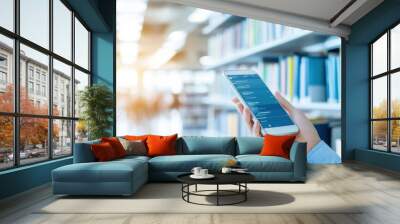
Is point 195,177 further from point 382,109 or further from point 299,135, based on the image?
point 382,109

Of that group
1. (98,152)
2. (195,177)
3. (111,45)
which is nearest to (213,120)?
(111,45)

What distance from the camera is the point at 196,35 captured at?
364 inches

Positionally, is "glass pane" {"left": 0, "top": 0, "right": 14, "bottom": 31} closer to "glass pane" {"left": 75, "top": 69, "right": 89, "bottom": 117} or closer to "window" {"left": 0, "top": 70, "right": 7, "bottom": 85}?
"window" {"left": 0, "top": 70, "right": 7, "bottom": 85}

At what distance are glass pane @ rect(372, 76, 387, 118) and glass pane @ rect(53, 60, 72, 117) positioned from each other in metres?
5.77

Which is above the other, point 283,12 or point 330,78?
point 283,12

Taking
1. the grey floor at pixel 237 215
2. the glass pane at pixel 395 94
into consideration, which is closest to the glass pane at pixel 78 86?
the grey floor at pixel 237 215

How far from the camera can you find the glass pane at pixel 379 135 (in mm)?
7918

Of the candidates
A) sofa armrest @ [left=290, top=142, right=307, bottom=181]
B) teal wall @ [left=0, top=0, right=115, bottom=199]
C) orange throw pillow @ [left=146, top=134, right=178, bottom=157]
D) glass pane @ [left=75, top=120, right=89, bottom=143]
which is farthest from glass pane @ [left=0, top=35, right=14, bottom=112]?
sofa armrest @ [left=290, top=142, right=307, bottom=181]

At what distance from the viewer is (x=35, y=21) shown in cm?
550

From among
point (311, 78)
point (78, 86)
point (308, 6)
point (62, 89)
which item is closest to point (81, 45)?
point (78, 86)

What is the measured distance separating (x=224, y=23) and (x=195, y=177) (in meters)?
5.04

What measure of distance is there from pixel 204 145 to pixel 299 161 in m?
1.52

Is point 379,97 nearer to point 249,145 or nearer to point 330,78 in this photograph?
point 330,78

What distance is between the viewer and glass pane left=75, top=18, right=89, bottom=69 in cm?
736
